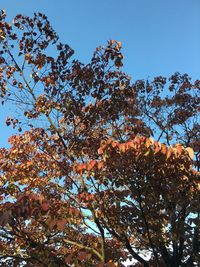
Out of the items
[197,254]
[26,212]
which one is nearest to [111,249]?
[197,254]

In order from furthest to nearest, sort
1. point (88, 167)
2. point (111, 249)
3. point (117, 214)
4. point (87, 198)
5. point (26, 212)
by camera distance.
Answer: point (111, 249) → point (117, 214) → point (87, 198) → point (88, 167) → point (26, 212)

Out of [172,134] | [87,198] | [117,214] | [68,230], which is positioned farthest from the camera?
[172,134]

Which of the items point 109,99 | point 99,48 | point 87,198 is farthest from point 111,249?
point 99,48

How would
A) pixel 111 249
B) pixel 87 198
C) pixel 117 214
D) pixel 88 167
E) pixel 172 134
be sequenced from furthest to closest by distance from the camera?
pixel 172 134 → pixel 111 249 → pixel 117 214 → pixel 87 198 → pixel 88 167

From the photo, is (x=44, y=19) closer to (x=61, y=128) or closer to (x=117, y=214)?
(x=61, y=128)

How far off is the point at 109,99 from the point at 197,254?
490cm

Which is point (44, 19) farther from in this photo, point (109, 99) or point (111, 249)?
point (111, 249)

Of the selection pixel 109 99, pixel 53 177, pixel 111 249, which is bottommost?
pixel 111 249

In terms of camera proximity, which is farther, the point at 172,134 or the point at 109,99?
the point at 172,134

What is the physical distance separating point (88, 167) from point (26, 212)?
6.99 feet

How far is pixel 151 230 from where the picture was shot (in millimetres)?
7703

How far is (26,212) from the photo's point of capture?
378 cm

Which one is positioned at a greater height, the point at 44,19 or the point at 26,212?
the point at 44,19

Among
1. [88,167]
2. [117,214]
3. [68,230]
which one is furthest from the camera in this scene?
[68,230]
